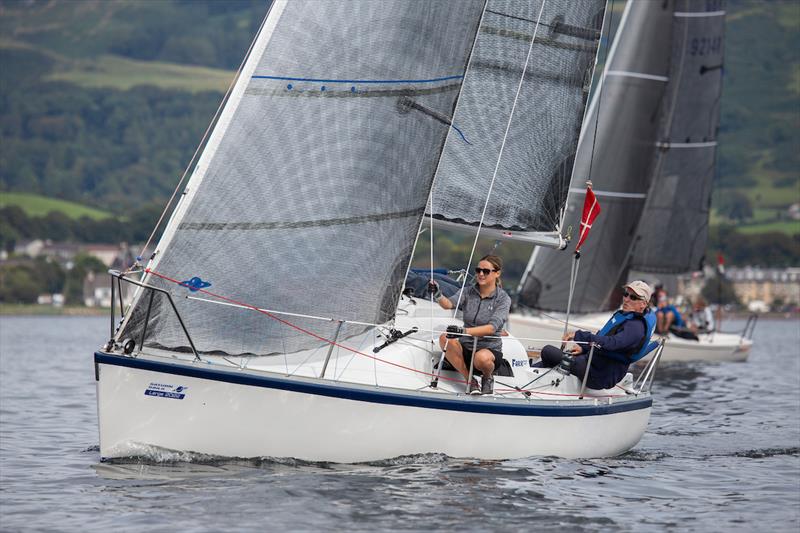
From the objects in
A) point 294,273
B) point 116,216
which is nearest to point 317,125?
point 294,273

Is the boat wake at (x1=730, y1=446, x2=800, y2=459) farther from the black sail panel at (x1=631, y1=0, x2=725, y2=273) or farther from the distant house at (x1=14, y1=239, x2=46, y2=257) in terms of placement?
the distant house at (x1=14, y1=239, x2=46, y2=257)

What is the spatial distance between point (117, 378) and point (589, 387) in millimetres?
5013

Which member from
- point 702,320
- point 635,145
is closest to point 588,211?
point 635,145

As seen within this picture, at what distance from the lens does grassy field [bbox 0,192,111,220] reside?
6398 inches

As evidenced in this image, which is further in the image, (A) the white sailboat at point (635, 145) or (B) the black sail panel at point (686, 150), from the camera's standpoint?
(B) the black sail panel at point (686, 150)

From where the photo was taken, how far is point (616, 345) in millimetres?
12930

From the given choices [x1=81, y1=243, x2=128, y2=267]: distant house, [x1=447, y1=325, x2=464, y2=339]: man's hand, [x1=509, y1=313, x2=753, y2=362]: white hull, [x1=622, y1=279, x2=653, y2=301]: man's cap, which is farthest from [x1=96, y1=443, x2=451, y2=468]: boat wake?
[x1=81, y1=243, x2=128, y2=267]: distant house

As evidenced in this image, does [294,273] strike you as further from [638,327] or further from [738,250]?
[738,250]

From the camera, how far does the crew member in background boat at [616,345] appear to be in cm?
1293

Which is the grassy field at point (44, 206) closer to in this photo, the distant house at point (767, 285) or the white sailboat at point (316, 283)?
the distant house at point (767, 285)

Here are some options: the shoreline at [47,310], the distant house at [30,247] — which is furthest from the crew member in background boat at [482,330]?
the distant house at [30,247]

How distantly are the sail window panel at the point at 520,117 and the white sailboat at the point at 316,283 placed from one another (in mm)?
2230

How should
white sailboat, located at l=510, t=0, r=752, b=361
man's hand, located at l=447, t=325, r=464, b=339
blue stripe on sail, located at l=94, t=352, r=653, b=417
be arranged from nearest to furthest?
blue stripe on sail, located at l=94, t=352, r=653, b=417
man's hand, located at l=447, t=325, r=464, b=339
white sailboat, located at l=510, t=0, r=752, b=361

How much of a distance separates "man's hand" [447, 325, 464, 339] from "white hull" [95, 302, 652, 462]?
508mm
